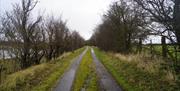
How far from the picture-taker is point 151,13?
44.7 feet

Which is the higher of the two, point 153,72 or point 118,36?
point 118,36

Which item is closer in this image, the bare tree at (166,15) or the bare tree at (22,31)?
the bare tree at (166,15)

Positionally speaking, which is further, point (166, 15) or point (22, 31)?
point (22, 31)

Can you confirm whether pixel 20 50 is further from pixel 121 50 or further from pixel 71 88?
pixel 121 50

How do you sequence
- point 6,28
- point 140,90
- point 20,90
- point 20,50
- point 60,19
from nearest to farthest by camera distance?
point 140,90, point 20,90, point 6,28, point 20,50, point 60,19

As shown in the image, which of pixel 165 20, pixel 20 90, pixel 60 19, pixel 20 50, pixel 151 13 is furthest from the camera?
pixel 60 19

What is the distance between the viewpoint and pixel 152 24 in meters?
13.6

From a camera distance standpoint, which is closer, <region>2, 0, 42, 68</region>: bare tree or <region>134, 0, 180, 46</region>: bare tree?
<region>134, 0, 180, 46</region>: bare tree

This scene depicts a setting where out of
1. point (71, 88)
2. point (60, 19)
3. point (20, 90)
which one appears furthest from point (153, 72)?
point (60, 19)

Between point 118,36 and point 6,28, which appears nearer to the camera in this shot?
point 6,28

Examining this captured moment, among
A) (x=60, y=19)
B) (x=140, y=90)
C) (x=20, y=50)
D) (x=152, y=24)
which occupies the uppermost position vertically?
(x=60, y=19)

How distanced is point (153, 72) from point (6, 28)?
51.3 feet

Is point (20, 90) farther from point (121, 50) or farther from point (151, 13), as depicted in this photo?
point (121, 50)

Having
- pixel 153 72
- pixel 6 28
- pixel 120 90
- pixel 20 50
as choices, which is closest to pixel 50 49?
pixel 20 50
